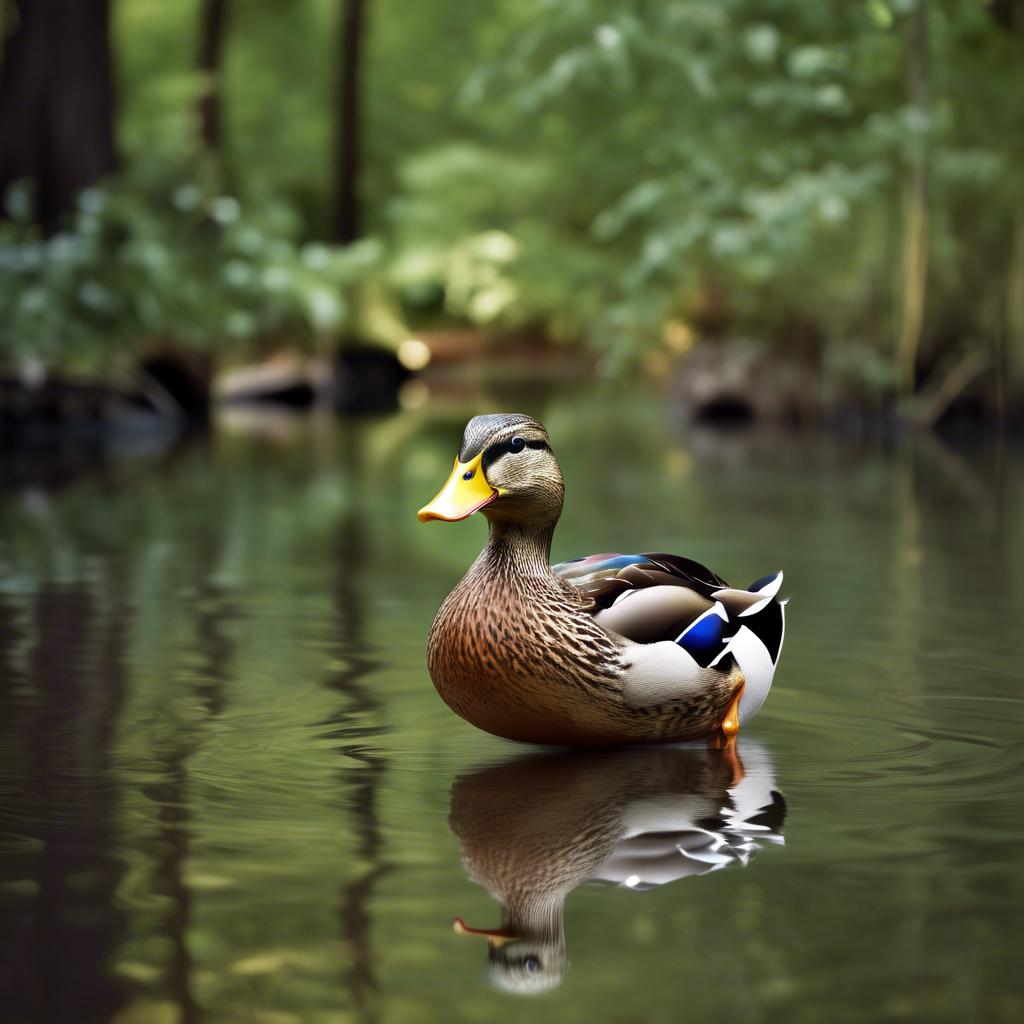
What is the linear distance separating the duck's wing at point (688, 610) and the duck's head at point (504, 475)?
11.5 inches

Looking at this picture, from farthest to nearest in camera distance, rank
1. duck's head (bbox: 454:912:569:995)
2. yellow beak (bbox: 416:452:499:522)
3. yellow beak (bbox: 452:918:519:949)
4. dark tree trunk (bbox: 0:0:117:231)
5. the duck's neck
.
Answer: dark tree trunk (bbox: 0:0:117:231) → the duck's neck → yellow beak (bbox: 416:452:499:522) → yellow beak (bbox: 452:918:519:949) → duck's head (bbox: 454:912:569:995)

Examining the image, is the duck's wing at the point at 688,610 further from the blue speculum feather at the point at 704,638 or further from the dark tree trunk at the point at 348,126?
the dark tree trunk at the point at 348,126

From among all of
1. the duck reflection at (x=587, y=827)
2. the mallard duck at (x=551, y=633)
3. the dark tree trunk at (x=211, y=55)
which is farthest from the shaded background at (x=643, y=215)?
the duck reflection at (x=587, y=827)

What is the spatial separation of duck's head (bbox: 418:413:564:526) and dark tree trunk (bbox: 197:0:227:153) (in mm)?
30189

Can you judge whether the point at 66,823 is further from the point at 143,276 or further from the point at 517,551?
the point at 143,276

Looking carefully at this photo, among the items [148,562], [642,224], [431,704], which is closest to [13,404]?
[642,224]

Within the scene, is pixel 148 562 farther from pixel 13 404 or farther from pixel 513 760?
pixel 13 404

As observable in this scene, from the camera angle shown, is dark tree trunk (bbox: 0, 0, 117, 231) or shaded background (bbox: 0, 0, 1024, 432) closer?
shaded background (bbox: 0, 0, 1024, 432)

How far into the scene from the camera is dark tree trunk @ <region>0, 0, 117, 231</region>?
24.0 metres

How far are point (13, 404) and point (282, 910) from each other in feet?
62.4

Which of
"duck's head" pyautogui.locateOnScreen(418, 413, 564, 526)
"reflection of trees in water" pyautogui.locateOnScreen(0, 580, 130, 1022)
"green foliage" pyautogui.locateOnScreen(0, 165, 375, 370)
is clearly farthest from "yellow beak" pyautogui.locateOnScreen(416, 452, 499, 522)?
"green foliage" pyautogui.locateOnScreen(0, 165, 375, 370)

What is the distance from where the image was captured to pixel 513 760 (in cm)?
557

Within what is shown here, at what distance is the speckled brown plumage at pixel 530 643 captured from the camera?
5176 mm

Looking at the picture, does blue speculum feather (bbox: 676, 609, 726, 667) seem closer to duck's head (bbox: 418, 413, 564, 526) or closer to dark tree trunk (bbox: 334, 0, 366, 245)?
duck's head (bbox: 418, 413, 564, 526)
